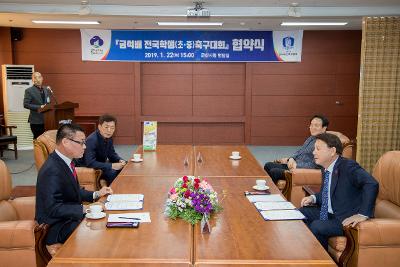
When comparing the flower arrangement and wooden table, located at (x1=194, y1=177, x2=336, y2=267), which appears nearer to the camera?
wooden table, located at (x1=194, y1=177, x2=336, y2=267)

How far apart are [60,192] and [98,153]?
1911mm

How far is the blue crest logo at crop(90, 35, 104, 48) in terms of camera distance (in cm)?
926

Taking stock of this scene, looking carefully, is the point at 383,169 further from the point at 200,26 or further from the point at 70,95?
the point at 70,95

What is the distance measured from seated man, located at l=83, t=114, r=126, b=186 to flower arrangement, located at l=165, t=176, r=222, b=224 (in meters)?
2.11

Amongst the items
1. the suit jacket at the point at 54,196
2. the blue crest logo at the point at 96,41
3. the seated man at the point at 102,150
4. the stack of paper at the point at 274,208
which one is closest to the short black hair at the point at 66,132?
the suit jacket at the point at 54,196

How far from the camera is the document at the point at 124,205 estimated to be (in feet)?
9.11

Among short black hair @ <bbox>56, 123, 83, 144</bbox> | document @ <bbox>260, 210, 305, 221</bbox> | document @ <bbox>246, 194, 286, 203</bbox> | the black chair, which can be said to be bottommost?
the black chair

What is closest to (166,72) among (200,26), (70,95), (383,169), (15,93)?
(200,26)

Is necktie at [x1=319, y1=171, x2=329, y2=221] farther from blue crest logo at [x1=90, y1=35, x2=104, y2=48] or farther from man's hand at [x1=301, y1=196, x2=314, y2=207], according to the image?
blue crest logo at [x1=90, y1=35, x2=104, y2=48]

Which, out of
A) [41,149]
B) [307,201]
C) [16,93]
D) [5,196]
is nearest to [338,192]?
[307,201]

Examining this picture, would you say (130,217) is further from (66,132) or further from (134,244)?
(66,132)

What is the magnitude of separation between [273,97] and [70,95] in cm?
466

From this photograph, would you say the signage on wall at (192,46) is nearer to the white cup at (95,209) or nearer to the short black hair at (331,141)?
the short black hair at (331,141)

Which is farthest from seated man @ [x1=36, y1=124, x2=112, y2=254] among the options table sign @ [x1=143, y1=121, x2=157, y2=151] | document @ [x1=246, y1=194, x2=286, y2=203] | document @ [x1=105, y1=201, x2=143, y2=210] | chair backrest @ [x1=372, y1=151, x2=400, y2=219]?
chair backrest @ [x1=372, y1=151, x2=400, y2=219]
